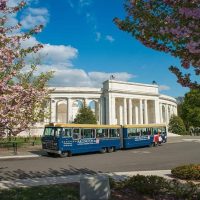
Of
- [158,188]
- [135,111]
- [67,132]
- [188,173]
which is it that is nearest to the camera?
[158,188]

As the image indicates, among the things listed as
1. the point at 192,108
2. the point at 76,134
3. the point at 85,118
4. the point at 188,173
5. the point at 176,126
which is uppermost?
the point at 192,108

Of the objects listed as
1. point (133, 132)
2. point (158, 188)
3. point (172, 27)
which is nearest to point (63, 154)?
point (133, 132)

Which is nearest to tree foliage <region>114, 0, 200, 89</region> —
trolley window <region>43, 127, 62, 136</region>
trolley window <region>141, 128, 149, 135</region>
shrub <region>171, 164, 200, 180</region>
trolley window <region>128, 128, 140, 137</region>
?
shrub <region>171, 164, 200, 180</region>

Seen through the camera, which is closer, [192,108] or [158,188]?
[158,188]

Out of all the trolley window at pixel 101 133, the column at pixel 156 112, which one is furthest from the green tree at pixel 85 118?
the column at pixel 156 112

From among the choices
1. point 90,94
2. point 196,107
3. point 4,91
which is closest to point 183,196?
point 4,91

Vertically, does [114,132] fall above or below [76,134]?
above

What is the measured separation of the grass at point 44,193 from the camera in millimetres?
10875

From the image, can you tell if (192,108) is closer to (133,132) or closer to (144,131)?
(144,131)

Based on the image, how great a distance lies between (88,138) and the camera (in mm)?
30906

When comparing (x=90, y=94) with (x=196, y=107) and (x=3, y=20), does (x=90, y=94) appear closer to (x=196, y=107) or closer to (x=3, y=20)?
(x=196, y=107)

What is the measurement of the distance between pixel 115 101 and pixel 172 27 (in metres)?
80.9

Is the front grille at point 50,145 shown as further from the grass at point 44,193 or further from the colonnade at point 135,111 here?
the colonnade at point 135,111

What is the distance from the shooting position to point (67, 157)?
92.6 ft
